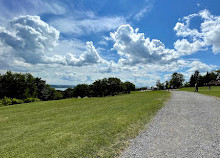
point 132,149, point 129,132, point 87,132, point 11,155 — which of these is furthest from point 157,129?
point 11,155

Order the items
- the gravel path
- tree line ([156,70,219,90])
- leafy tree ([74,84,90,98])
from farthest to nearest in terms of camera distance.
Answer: tree line ([156,70,219,90]), leafy tree ([74,84,90,98]), the gravel path

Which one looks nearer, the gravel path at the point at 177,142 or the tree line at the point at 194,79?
the gravel path at the point at 177,142

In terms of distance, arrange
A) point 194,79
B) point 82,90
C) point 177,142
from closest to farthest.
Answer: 1. point 177,142
2. point 82,90
3. point 194,79

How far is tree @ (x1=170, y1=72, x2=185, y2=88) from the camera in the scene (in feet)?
292

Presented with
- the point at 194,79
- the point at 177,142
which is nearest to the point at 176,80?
the point at 194,79

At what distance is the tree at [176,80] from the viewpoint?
89000mm

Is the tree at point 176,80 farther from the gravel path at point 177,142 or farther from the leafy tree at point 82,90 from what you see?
the gravel path at point 177,142

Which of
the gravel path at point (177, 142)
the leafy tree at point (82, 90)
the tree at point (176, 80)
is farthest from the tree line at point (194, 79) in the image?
the gravel path at point (177, 142)

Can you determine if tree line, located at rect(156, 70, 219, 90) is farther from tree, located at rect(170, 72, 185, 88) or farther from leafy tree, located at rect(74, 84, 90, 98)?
leafy tree, located at rect(74, 84, 90, 98)

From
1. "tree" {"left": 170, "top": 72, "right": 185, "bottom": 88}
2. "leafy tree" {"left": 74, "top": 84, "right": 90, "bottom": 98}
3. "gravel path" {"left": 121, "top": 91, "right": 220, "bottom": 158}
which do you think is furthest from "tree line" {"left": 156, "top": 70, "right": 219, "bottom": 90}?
"gravel path" {"left": 121, "top": 91, "right": 220, "bottom": 158}

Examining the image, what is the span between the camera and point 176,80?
90438 mm

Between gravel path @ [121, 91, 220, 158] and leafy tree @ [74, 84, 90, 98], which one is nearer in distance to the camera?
gravel path @ [121, 91, 220, 158]

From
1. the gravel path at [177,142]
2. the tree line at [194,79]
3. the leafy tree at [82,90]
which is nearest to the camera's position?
the gravel path at [177,142]

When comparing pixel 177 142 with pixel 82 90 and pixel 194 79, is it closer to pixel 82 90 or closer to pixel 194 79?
pixel 82 90
